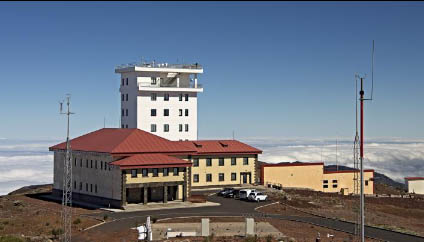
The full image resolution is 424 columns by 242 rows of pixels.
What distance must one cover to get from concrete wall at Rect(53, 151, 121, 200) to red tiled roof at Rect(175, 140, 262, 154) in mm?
11303

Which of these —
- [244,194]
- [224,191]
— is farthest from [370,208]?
[224,191]

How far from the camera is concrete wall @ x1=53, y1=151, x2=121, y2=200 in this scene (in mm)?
52250

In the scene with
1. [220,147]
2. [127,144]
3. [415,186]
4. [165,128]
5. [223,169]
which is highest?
[165,128]

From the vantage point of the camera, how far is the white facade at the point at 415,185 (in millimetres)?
80625

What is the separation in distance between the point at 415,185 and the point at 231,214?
4151 centimetres

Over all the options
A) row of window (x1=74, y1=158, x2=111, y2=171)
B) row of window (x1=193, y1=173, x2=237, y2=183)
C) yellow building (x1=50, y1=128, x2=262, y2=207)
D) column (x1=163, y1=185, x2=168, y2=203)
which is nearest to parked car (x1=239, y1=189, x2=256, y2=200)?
yellow building (x1=50, y1=128, x2=262, y2=207)

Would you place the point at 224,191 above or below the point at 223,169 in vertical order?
below

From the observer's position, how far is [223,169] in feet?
215

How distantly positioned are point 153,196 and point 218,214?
333 inches

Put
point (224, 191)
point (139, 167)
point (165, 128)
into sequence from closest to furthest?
point (139, 167) < point (224, 191) < point (165, 128)

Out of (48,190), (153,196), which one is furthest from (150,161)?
(48,190)

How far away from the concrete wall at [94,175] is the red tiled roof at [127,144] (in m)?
0.73

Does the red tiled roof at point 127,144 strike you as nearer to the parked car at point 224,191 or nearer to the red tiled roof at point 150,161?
the red tiled roof at point 150,161

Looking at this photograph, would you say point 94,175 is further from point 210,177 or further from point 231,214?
point 231,214
